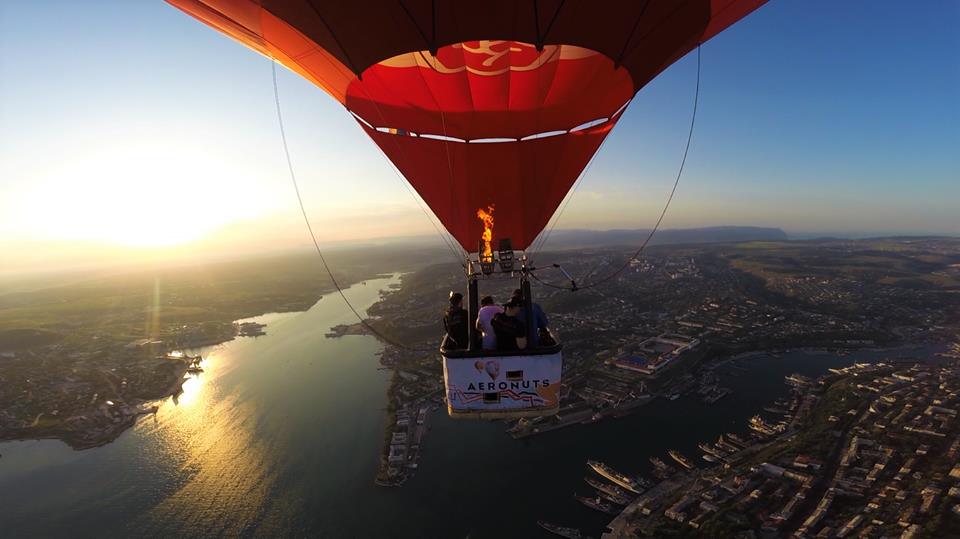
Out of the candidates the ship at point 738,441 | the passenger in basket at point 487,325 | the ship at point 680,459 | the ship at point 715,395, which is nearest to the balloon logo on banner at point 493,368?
the passenger in basket at point 487,325

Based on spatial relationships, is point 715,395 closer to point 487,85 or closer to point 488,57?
point 487,85

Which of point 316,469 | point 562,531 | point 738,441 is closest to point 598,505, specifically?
point 562,531

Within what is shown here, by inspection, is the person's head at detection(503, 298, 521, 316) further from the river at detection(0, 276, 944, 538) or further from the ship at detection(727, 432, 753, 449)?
the ship at detection(727, 432, 753, 449)

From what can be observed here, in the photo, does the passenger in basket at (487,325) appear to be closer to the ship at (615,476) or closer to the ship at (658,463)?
the ship at (615,476)

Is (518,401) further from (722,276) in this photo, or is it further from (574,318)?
(722,276)

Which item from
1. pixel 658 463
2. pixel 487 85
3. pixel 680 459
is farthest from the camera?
pixel 680 459
